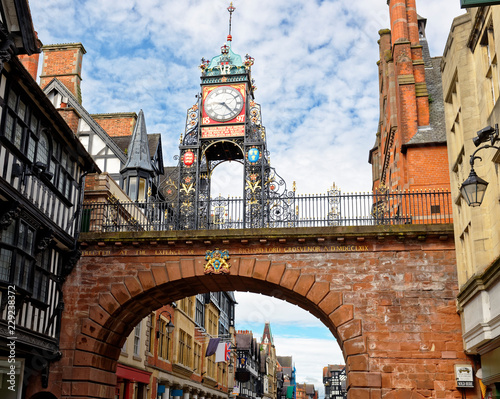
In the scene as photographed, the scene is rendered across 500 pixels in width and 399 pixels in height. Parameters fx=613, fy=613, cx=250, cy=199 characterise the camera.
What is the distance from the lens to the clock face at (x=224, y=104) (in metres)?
20.5

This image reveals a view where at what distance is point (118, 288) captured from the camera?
16672 mm

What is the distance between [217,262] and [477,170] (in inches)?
282

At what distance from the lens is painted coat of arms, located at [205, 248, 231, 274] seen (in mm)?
16406

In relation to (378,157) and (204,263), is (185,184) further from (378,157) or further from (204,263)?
(378,157)

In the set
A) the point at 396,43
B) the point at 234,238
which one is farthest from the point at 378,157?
the point at 234,238

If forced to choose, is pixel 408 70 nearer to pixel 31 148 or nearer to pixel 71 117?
pixel 71 117

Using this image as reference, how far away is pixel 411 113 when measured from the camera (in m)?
21.3

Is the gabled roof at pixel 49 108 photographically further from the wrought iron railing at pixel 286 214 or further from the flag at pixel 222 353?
the flag at pixel 222 353

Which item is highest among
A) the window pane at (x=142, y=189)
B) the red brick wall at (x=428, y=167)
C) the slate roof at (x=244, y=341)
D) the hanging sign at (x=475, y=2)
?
the window pane at (x=142, y=189)

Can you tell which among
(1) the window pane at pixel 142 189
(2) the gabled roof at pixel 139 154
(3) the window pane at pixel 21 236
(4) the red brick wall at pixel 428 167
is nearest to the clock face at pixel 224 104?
(4) the red brick wall at pixel 428 167

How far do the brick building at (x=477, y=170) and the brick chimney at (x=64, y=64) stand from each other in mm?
19229

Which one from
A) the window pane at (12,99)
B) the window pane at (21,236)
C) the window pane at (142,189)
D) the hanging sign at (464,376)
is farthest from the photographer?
the window pane at (142,189)

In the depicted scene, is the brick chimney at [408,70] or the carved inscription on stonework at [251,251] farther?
the brick chimney at [408,70]

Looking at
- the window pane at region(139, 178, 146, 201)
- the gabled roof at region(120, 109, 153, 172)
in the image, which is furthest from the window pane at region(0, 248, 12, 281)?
the window pane at region(139, 178, 146, 201)
